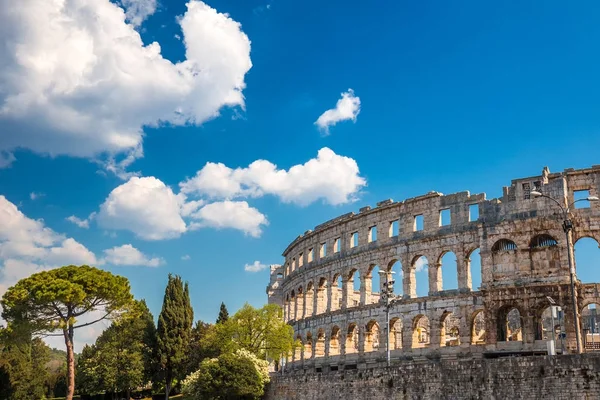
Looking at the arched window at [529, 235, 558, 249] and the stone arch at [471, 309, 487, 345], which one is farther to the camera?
the stone arch at [471, 309, 487, 345]

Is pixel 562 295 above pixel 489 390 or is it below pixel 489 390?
above

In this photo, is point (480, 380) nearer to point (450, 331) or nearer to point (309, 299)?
point (450, 331)

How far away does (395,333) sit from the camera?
5159cm

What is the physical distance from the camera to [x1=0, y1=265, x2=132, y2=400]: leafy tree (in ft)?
159

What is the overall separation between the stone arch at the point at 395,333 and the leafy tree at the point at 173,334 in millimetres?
20696

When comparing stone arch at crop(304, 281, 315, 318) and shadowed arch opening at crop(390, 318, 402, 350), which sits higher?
stone arch at crop(304, 281, 315, 318)

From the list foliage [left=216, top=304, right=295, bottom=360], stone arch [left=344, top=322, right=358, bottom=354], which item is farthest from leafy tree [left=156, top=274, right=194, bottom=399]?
stone arch [left=344, top=322, right=358, bottom=354]

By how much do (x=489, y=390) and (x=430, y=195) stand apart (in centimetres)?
2468

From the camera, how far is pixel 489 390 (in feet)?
83.0

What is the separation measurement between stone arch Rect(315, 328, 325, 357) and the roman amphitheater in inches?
5.6

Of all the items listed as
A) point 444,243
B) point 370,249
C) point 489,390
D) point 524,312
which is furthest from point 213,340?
point 489,390

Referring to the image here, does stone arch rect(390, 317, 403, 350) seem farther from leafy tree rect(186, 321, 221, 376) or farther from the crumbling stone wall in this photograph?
the crumbling stone wall

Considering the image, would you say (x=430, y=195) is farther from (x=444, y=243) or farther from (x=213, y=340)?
(x=213, y=340)

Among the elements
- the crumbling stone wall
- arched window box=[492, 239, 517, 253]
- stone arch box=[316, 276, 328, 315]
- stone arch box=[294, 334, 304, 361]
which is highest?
arched window box=[492, 239, 517, 253]
